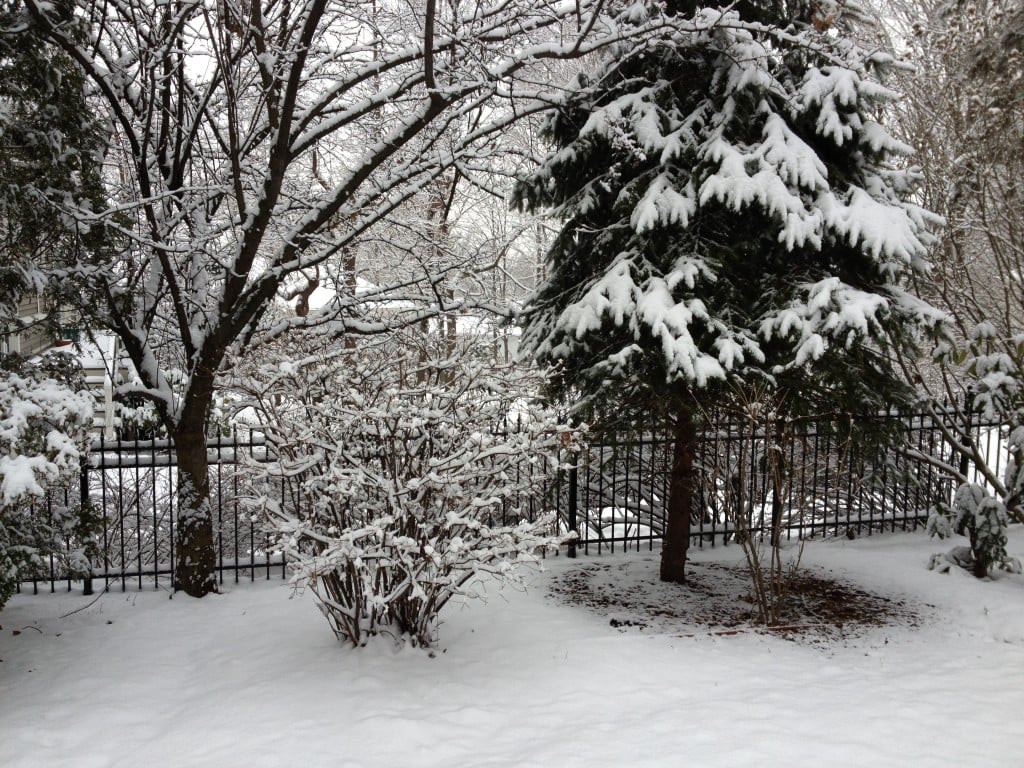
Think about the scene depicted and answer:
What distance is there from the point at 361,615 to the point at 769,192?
415 centimetres

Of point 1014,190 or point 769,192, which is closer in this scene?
point 769,192

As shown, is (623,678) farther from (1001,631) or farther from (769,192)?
(769,192)

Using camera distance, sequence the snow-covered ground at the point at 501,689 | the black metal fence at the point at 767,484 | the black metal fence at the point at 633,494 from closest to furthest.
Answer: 1. the snow-covered ground at the point at 501,689
2. the black metal fence at the point at 633,494
3. the black metal fence at the point at 767,484

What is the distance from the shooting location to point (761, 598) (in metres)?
5.80

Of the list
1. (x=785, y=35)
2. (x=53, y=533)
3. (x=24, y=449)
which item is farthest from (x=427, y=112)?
(x=53, y=533)

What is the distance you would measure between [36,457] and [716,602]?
16.1 ft

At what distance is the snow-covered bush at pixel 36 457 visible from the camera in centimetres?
437

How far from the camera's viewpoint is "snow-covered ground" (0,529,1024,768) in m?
4.05

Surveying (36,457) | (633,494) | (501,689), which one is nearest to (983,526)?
(633,494)

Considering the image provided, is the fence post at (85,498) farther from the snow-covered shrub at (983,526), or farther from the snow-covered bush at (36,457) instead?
the snow-covered shrub at (983,526)

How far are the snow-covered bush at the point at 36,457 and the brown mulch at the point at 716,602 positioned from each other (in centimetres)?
376

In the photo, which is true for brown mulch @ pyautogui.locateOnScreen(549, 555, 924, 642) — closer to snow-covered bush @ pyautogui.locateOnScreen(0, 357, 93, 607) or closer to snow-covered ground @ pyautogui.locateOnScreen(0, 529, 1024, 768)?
snow-covered ground @ pyautogui.locateOnScreen(0, 529, 1024, 768)

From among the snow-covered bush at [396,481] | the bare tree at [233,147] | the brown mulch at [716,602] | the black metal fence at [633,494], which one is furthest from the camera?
the black metal fence at [633,494]

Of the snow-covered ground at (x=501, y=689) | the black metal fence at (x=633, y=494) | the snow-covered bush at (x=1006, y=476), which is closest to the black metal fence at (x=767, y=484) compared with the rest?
the black metal fence at (x=633, y=494)
